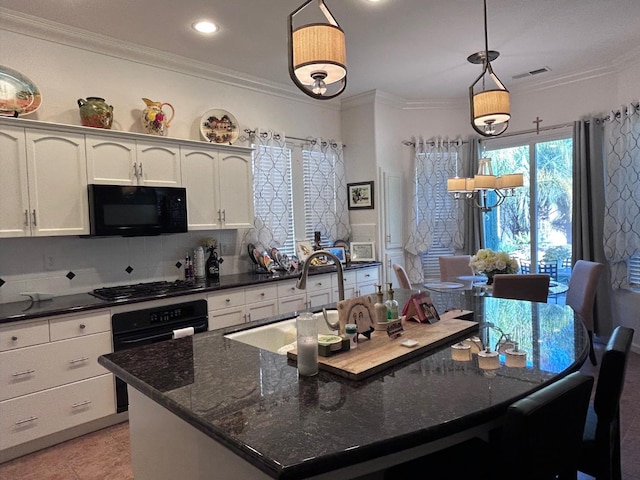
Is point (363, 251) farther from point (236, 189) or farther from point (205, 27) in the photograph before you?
point (205, 27)

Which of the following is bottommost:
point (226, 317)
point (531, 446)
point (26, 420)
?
point (26, 420)

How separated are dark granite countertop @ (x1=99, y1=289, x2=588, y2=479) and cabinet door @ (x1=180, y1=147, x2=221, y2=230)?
2.02 m

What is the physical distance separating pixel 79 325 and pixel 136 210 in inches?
36.7

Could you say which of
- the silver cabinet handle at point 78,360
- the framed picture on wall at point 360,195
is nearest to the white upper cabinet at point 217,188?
the silver cabinet handle at point 78,360

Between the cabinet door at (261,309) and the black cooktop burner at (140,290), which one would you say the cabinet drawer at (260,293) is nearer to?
the cabinet door at (261,309)

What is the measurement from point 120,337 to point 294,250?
7.27 feet

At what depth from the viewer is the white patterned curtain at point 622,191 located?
4.14 m

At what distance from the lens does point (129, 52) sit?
3.55m

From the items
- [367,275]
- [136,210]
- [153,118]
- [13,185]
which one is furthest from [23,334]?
[367,275]

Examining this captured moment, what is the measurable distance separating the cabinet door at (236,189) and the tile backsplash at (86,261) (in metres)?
0.34

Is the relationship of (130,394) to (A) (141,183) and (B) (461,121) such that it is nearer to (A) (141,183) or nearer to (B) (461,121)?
(A) (141,183)

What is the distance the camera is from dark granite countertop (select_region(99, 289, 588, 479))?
1010 mm

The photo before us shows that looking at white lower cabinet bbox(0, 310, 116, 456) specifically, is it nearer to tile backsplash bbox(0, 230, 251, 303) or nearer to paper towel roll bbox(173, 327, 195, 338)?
tile backsplash bbox(0, 230, 251, 303)

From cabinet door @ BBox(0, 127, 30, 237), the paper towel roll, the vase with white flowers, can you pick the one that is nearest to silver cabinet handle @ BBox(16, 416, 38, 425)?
cabinet door @ BBox(0, 127, 30, 237)
